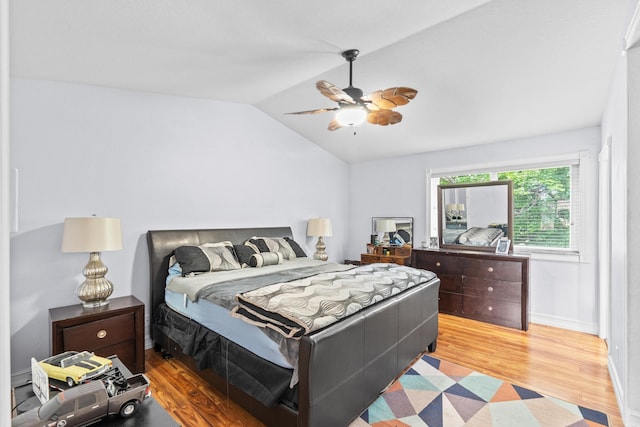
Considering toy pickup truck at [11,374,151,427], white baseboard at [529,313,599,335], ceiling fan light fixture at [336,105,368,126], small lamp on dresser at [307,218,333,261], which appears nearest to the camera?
toy pickup truck at [11,374,151,427]

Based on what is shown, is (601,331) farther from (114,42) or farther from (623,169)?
(114,42)

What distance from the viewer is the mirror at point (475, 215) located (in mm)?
4266

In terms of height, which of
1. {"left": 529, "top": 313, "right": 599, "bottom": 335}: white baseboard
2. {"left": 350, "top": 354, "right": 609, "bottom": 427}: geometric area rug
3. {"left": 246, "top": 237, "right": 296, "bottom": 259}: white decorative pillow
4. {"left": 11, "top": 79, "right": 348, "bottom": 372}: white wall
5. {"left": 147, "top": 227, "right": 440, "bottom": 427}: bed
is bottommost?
{"left": 350, "top": 354, "right": 609, "bottom": 427}: geometric area rug

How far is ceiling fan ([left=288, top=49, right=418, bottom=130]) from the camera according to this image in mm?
2363

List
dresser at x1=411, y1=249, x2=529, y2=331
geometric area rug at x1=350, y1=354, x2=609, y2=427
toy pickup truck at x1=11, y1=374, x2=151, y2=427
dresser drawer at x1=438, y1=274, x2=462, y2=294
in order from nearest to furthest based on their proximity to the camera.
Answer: toy pickup truck at x1=11, y1=374, x2=151, y2=427 → geometric area rug at x1=350, y1=354, x2=609, y2=427 → dresser at x1=411, y1=249, x2=529, y2=331 → dresser drawer at x1=438, y1=274, x2=462, y2=294

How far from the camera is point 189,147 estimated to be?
366 centimetres

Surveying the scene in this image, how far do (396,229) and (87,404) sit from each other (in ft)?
14.8

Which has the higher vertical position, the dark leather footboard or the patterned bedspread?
the patterned bedspread

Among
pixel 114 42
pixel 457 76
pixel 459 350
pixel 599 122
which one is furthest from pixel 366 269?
pixel 599 122

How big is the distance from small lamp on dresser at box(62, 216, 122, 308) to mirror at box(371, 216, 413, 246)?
3.59 metres

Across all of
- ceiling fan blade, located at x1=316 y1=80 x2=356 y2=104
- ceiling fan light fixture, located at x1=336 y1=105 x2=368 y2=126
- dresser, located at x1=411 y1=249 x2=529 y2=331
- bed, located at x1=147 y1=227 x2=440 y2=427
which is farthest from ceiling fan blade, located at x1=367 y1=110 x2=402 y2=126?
dresser, located at x1=411 y1=249 x2=529 y2=331

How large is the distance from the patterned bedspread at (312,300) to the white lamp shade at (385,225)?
2.35m

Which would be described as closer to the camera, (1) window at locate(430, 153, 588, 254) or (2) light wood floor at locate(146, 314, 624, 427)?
(2) light wood floor at locate(146, 314, 624, 427)

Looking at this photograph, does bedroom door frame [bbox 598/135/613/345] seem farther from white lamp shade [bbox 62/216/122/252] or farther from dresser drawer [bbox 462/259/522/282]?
white lamp shade [bbox 62/216/122/252]
